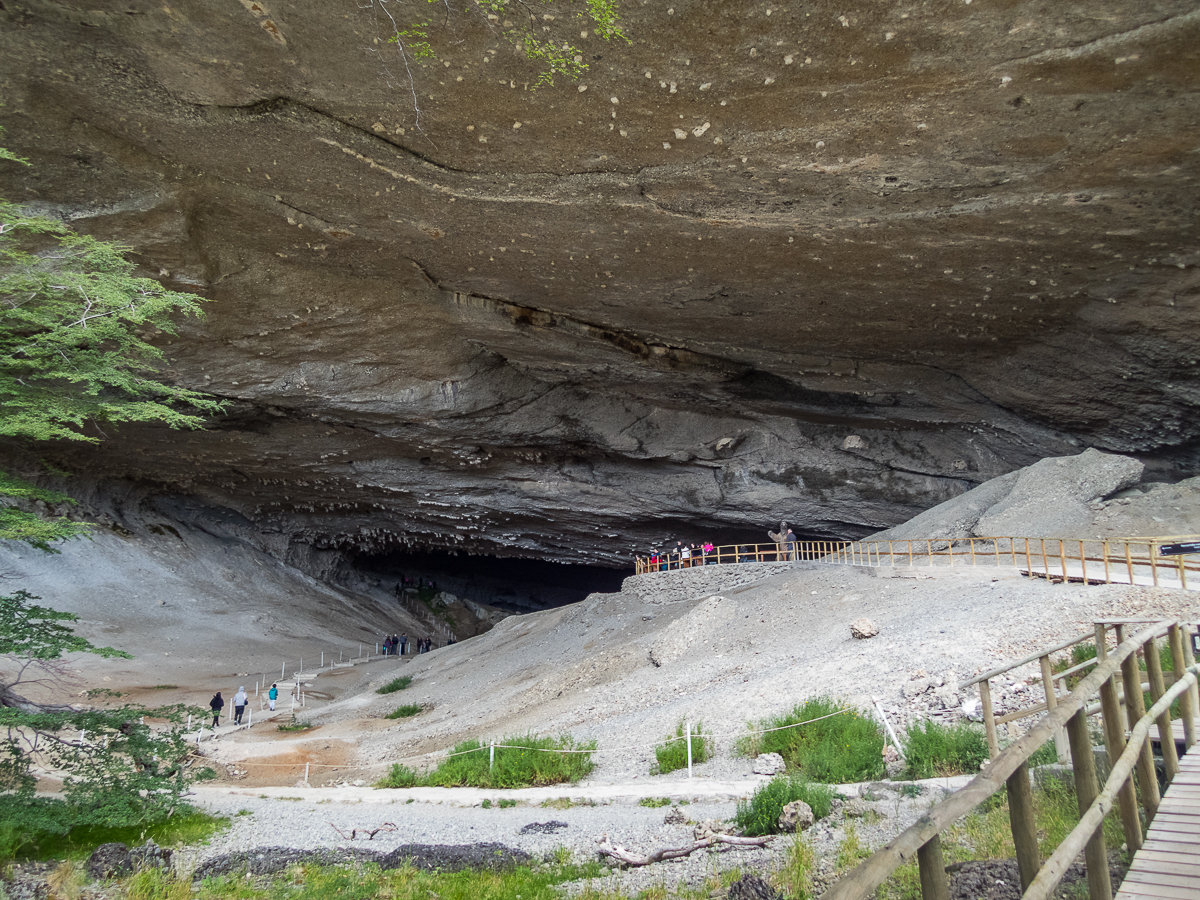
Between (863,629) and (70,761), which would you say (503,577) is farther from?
(70,761)

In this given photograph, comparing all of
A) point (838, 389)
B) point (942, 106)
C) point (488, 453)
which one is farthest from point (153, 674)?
point (942, 106)

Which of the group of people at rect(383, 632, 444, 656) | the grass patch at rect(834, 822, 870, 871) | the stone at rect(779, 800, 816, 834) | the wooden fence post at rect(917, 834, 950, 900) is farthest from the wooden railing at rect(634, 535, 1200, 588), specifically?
the group of people at rect(383, 632, 444, 656)

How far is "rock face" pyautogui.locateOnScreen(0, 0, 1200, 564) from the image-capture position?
9609 millimetres

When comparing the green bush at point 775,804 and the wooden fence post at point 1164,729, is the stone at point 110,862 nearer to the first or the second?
the green bush at point 775,804

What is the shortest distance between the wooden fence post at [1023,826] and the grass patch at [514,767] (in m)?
7.95

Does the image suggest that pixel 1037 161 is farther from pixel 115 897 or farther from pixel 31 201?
pixel 31 201

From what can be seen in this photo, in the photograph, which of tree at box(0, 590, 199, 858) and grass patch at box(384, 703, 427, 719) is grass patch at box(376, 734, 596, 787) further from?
grass patch at box(384, 703, 427, 719)

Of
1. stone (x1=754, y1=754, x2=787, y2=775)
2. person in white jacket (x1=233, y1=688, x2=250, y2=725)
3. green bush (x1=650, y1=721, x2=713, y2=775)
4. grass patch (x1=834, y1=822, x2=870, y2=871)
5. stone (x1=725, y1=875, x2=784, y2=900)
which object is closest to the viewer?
stone (x1=725, y1=875, x2=784, y2=900)

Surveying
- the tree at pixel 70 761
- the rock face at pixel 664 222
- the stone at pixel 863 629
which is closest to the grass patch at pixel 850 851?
the tree at pixel 70 761

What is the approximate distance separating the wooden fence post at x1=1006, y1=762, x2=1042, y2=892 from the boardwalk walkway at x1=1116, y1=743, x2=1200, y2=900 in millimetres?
653

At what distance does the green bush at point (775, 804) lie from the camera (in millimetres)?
6203

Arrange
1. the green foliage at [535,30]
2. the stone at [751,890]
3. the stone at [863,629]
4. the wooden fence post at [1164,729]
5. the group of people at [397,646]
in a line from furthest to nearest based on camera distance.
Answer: the group of people at [397,646]
the stone at [863,629]
the green foliage at [535,30]
the stone at [751,890]
the wooden fence post at [1164,729]

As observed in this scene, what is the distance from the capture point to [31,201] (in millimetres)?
13539

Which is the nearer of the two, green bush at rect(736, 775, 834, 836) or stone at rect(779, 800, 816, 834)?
stone at rect(779, 800, 816, 834)
